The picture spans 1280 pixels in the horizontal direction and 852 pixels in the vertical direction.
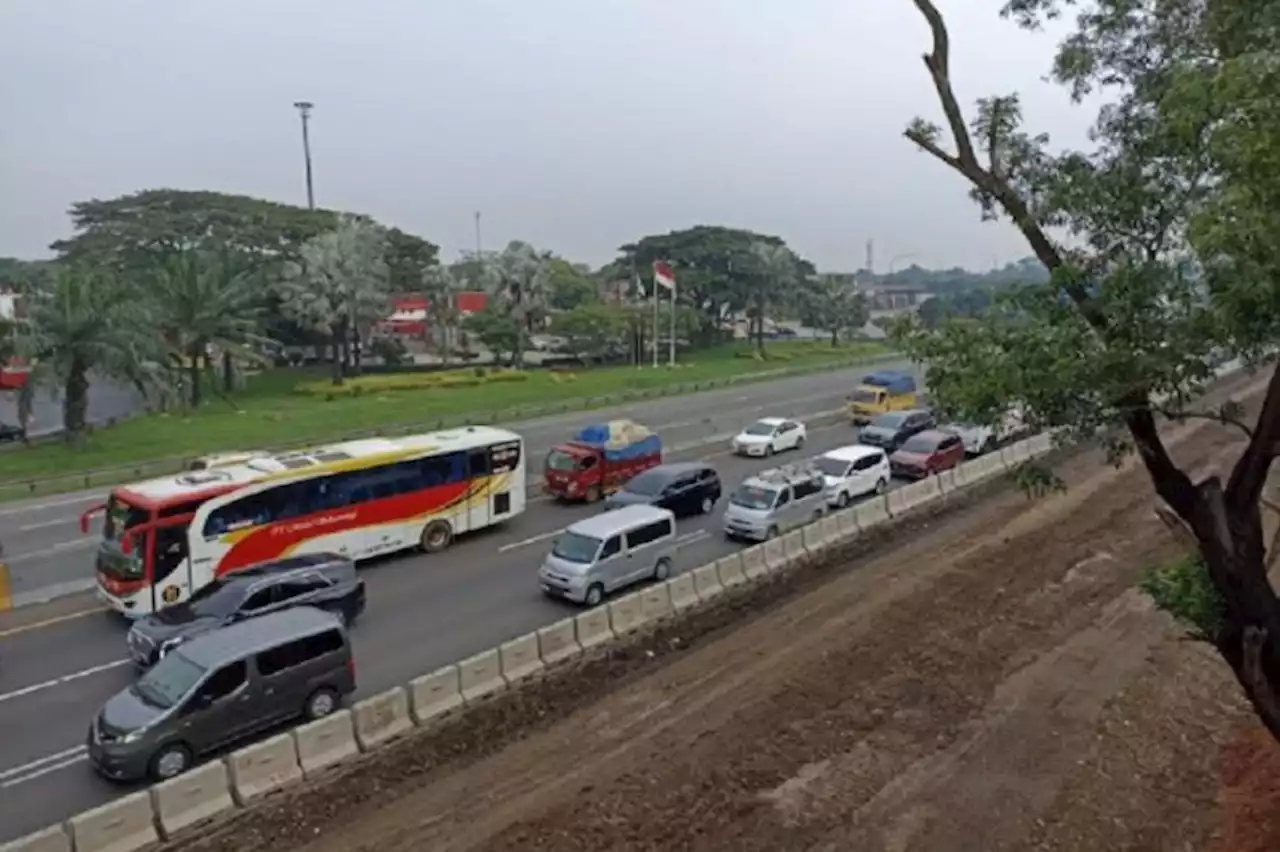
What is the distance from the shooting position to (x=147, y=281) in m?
50.9

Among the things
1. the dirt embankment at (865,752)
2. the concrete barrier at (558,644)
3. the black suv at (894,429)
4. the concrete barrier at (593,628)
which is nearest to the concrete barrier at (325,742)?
the dirt embankment at (865,752)

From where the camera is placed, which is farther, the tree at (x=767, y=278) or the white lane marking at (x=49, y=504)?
the tree at (x=767, y=278)

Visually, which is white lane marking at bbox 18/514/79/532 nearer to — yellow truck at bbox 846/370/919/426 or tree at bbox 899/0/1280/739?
tree at bbox 899/0/1280/739

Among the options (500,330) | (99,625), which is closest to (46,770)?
(99,625)

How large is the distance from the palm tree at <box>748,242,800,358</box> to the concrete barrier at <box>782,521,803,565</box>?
188 feet

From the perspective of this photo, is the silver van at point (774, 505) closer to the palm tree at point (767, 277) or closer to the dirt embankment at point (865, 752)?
the dirt embankment at point (865, 752)

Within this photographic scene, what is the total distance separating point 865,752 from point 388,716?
21.8 feet

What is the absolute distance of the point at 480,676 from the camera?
51.2ft

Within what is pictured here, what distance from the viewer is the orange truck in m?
28.0

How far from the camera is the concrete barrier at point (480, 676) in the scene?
15359 mm

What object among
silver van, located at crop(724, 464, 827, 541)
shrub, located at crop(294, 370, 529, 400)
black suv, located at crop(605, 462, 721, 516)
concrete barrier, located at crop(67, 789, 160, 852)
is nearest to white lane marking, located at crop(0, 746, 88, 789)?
concrete barrier, located at crop(67, 789, 160, 852)

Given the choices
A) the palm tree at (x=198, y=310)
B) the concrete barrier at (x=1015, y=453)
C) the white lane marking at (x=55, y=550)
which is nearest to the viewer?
the white lane marking at (x=55, y=550)

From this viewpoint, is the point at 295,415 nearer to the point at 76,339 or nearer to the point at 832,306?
the point at 76,339

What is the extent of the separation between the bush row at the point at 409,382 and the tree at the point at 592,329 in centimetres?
958
